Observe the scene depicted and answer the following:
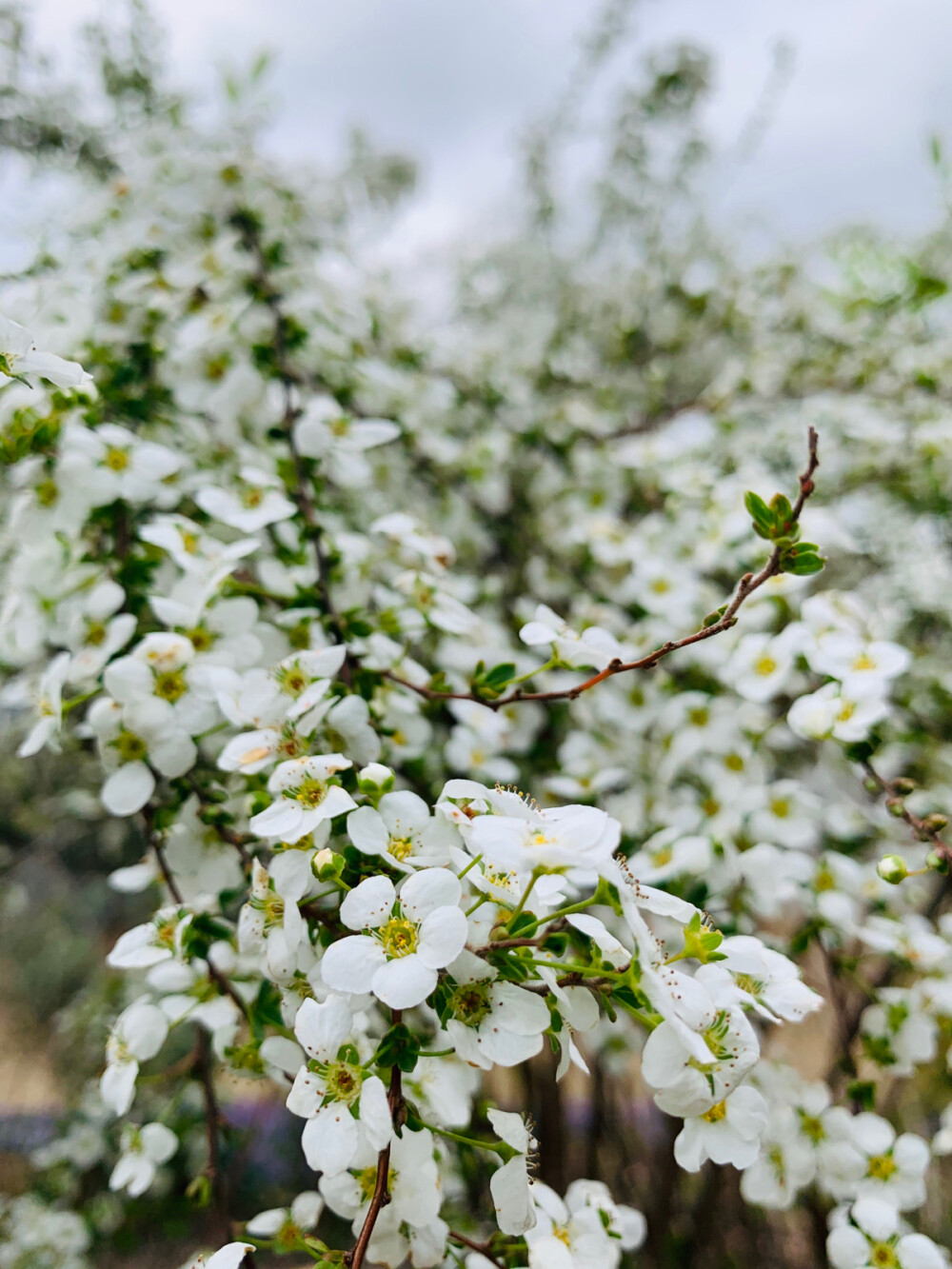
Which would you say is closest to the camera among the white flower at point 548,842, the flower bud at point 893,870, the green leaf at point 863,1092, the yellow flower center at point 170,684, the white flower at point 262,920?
the white flower at point 548,842

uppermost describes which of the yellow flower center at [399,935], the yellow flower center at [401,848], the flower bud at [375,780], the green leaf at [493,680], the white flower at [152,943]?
the green leaf at [493,680]

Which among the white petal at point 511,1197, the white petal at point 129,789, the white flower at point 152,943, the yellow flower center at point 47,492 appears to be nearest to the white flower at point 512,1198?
the white petal at point 511,1197

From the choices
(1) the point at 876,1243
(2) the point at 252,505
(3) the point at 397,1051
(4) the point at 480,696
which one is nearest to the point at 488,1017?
(3) the point at 397,1051

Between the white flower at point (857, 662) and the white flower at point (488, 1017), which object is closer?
the white flower at point (488, 1017)

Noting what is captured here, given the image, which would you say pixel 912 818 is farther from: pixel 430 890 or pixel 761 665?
pixel 430 890

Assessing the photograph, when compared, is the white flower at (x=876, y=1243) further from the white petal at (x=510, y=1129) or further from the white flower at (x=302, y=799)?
the white flower at (x=302, y=799)

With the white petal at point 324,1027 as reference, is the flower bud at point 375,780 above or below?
above

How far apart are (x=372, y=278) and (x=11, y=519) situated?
4.65 ft

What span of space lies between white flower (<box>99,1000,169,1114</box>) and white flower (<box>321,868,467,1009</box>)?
0.32 meters

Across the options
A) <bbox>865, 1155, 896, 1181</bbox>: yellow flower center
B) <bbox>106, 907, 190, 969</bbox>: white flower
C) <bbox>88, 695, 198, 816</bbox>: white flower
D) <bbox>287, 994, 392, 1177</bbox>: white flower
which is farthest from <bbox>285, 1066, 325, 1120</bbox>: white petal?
<bbox>865, 1155, 896, 1181</bbox>: yellow flower center

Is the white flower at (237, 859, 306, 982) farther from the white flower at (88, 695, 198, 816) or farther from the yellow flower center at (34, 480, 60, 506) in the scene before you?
the yellow flower center at (34, 480, 60, 506)

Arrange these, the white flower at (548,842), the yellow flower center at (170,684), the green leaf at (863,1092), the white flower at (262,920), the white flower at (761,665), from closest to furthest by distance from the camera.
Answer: the white flower at (548,842)
the white flower at (262,920)
the yellow flower center at (170,684)
the green leaf at (863,1092)
the white flower at (761,665)

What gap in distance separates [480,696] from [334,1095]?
0.34m

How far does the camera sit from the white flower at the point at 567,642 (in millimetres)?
725
